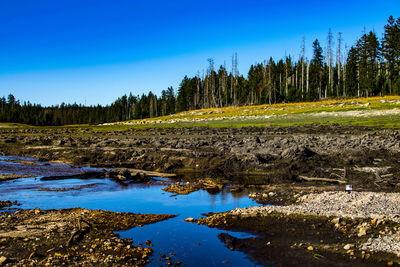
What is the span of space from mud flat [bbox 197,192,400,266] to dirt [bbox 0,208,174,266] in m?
2.21

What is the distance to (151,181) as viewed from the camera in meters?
16.5

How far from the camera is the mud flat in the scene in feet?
23.1

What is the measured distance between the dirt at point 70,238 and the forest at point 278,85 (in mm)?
65547

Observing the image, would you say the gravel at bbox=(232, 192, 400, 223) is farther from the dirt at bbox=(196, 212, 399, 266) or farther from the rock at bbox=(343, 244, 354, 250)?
the rock at bbox=(343, 244, 354, 250)

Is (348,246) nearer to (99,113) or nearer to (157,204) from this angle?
(157,204)

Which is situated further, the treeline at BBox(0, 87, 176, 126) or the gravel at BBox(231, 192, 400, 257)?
the treeline at BBox(0, 87, 176, 126)

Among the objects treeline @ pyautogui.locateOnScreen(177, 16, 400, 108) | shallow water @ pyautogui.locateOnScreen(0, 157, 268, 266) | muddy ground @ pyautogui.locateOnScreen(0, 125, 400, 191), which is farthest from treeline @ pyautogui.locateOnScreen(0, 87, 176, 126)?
shallow water @ pyautogui.locateOnScreen(0, 157, 268, 266)

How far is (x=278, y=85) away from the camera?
103m

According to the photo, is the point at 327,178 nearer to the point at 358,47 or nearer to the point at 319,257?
the point at 319,257

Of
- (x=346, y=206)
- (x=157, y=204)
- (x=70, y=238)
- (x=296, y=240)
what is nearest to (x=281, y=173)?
(x=346, y=206)

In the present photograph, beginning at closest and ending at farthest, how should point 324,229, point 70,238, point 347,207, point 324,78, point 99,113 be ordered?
point 70,238, point 324,229, point 347,207, point 324,78, point 99,113

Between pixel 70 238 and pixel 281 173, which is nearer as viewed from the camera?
pixel 70 238

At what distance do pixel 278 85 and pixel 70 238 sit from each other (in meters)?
100

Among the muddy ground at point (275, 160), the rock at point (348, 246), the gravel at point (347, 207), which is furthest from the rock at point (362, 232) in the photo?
the muddy ground at point (275, 160)
